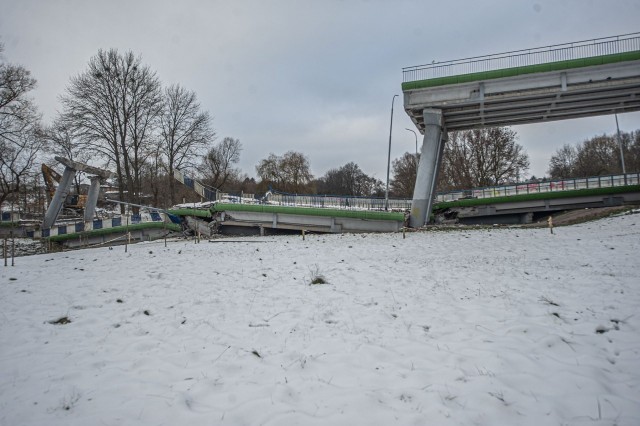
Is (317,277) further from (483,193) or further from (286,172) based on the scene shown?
(286,172)

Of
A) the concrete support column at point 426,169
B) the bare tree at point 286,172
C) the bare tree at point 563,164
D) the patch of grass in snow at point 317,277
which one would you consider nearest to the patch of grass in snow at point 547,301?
the patch of grass in snow at point 317,277

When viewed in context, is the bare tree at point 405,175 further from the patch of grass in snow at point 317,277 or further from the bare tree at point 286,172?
the patch of grass in snow at point 317,277

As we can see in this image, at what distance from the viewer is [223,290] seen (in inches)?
276

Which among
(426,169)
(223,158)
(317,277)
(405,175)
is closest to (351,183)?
(405,175)

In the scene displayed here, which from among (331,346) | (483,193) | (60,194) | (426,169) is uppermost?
(426,169)

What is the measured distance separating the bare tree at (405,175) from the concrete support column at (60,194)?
146 feet

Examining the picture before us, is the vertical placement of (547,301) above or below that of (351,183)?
below

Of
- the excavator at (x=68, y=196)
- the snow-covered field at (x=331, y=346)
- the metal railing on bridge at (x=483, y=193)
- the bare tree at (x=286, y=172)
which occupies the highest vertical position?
the bare tree at (x=286, y=172)

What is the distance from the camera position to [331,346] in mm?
4426

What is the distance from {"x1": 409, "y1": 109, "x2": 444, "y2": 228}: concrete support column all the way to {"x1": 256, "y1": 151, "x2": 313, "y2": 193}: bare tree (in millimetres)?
40607

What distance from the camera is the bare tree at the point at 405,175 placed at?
55119mm

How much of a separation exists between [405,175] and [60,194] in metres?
51.7

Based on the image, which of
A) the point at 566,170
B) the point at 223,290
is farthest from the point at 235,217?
the point at 566,170

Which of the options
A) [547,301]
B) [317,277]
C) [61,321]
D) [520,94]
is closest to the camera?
[61,321]
